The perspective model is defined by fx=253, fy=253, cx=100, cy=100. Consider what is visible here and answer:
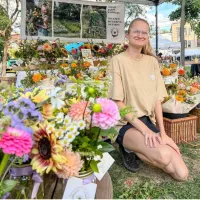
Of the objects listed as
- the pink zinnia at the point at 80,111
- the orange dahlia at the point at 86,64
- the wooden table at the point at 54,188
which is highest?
the orange dahlia at the point at 86,64

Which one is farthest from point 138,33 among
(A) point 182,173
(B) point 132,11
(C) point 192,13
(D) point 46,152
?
(C) point 192,13

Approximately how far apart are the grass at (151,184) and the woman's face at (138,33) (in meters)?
0.94

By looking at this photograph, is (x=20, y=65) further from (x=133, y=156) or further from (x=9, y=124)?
(x=9, y=124)

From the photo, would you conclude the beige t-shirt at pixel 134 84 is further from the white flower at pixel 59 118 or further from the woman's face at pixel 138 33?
the white flower at pixel 59 118

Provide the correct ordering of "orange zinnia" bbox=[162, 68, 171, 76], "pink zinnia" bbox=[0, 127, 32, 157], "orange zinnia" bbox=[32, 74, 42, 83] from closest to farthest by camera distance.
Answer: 1. "pink zinnia" bbox=[0, 127, 32, 157]
2. "orange zinnia" bbox=[32, 74, 42, 83]
3. "orange zinnia" bbox=[162, 68, 171, 76]

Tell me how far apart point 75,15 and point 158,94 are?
7.88ft

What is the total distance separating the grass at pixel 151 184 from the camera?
1.58 m

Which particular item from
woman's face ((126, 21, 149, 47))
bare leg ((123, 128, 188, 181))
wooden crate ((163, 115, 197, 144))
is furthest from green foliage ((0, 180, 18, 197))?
wooden crate ((163, 115, 197, 144))

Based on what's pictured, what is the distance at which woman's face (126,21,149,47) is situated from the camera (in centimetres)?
168

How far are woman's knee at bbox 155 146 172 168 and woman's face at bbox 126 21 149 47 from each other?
2.37 ft

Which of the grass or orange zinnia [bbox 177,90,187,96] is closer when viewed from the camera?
the grass

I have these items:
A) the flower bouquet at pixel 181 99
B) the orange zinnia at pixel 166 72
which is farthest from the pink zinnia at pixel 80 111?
the orange zinnia at pixel 166 72

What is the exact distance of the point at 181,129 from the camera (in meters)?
2.54

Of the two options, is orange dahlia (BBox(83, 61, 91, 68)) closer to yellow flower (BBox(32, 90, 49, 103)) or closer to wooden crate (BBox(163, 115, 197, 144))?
wooden crate (BBox(163, 115, 197, 144))
